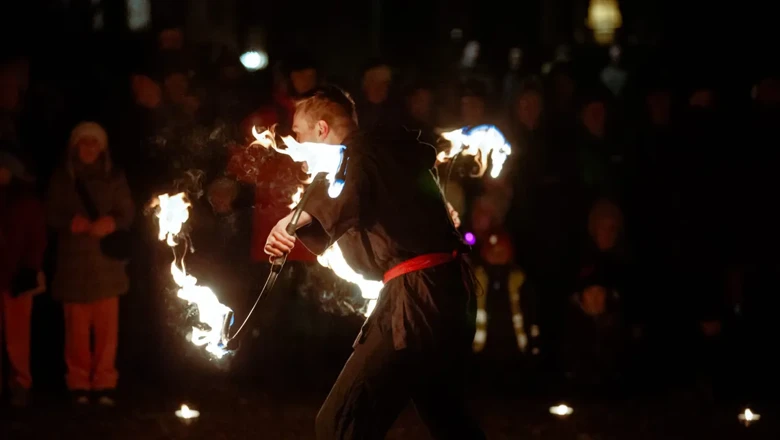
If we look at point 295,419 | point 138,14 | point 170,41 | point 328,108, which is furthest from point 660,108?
point 138,14

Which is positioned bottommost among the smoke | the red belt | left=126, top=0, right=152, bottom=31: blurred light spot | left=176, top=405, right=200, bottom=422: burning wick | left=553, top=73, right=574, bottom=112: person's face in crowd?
the red belt

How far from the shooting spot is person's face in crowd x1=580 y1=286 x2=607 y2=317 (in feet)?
26.9

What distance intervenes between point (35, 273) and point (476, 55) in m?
3.86

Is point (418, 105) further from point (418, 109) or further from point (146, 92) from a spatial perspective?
point (146, 92)

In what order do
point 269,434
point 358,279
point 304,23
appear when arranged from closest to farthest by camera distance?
point 358,279 < point 269,434 < point 304,23

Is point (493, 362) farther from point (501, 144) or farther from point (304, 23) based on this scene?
point (304, 23)

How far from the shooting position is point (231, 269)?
7961 mm

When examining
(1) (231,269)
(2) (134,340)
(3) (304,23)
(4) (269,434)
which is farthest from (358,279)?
(3) (304,23)

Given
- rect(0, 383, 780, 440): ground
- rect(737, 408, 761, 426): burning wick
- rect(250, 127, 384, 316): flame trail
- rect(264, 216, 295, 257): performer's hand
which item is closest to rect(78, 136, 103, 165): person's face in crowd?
rect(0, 383, 780, 440): ground

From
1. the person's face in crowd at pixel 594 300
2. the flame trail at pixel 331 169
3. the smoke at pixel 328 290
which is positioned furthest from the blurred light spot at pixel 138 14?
the flame trail at pixel 331 169

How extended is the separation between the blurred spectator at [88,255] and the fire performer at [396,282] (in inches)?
140

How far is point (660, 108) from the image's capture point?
8.41 m

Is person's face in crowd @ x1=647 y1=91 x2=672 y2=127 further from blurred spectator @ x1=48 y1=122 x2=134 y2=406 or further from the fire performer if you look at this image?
the fire performer

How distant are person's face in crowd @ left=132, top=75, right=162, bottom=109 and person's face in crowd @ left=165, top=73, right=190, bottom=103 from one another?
0.07 metres
